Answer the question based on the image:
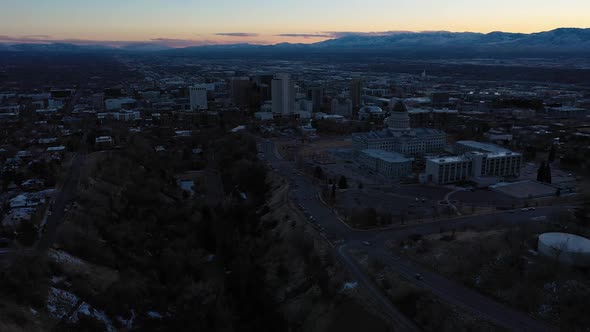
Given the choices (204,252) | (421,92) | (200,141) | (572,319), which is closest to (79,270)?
(204,252)

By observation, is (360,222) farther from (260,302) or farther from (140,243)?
(140,243)

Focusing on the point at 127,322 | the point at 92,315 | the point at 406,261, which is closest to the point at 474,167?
the point at 406,261

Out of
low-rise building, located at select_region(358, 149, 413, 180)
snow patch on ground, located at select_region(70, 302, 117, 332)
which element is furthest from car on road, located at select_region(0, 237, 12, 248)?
low-rise building, located at select_region(358, 149, 413, 180)

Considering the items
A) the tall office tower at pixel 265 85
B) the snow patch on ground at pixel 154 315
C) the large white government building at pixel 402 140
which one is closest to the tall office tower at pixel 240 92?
the tall office tower at pixel 265 85

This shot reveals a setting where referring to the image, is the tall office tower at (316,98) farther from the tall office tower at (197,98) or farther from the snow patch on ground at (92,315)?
the snow patch on ground at (92,315)

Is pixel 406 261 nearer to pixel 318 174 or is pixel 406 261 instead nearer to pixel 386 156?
pixel 318 174

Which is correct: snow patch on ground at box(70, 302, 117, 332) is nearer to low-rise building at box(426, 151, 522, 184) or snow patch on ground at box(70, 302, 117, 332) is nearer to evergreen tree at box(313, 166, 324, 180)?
evergreen tree at box(313, 166, 324, 180)

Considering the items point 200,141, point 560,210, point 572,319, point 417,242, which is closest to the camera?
point 572,319
